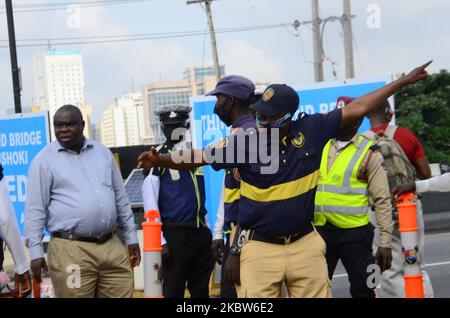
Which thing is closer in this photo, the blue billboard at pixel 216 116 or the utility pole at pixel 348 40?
the blue billboard at pixel 216 116

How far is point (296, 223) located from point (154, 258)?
56.7 inches

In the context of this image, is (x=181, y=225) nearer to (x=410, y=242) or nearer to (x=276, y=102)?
(x=410, y=242)

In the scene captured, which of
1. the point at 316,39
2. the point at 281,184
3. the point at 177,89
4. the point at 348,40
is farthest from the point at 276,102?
the point at 177,89

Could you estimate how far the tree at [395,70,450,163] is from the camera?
1919cm

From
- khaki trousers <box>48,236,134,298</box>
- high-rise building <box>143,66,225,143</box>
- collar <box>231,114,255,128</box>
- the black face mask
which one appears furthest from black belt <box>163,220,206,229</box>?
high-rise building <box>143,66,225,143</box>

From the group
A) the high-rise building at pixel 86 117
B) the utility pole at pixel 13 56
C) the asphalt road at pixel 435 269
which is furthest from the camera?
the utility pole at pixel 13 56

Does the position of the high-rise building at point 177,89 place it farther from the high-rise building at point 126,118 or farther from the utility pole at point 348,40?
the utility pole at point 348,40

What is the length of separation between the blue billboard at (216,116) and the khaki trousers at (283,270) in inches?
196

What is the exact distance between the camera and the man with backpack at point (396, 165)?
6359 mm

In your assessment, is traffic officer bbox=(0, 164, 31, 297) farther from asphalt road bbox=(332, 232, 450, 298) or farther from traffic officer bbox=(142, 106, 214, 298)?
asphalt road bbox=(332, 232, 450, 298)

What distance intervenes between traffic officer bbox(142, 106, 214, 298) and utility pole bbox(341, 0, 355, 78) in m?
21.7

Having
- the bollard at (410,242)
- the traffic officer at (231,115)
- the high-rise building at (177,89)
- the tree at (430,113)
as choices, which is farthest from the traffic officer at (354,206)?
the high-rise building at (177,89)
